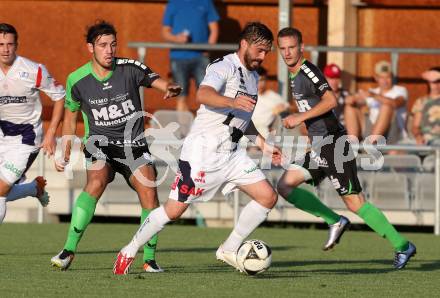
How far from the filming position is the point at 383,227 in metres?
11.4

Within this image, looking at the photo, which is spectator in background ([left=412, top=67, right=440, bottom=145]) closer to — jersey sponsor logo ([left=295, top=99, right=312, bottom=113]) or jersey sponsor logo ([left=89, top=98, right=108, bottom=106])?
jersey sponsor logo ([left=295, top=99, right=312, bottom=113])

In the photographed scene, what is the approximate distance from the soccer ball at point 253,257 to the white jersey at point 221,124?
0.67 m

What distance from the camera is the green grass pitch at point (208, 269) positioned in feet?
30.6

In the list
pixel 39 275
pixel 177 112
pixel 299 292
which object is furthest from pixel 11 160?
pixel 177 112

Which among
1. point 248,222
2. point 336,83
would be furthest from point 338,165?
point 336,83

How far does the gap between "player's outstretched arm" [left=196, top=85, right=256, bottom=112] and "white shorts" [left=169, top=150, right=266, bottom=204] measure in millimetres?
678

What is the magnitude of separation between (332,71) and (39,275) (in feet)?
22.7

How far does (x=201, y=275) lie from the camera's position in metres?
10.4

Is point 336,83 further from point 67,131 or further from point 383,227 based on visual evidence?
point 67,131

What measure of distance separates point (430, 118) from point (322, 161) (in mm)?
4929

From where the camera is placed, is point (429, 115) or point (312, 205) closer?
point (312, 205)

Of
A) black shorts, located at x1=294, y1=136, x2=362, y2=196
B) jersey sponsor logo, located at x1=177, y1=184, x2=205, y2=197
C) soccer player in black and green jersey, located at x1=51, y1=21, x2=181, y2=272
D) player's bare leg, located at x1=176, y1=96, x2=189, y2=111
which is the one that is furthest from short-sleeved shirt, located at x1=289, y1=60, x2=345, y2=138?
player's bare leg, located at x1=176, y1=96, x2=189, y2=111

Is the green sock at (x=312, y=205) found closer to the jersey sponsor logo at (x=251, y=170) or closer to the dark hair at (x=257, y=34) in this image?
the jersey sponsor logo at (x=251, y=170)

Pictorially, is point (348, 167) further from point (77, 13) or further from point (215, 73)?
point (77, 13)
